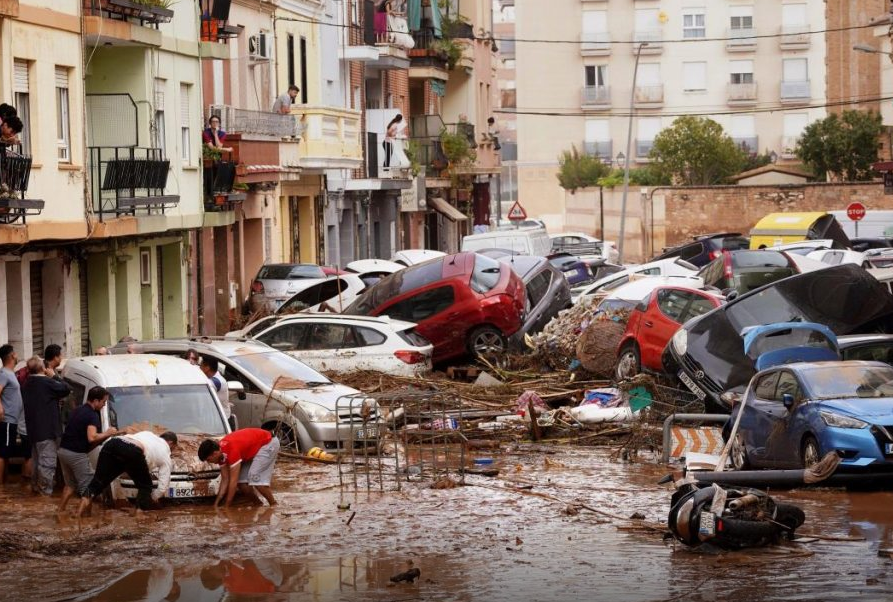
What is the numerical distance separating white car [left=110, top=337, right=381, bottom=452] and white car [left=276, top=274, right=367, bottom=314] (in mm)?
10406

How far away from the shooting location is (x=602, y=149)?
321 ft

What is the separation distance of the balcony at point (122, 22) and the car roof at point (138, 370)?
30.9 feet

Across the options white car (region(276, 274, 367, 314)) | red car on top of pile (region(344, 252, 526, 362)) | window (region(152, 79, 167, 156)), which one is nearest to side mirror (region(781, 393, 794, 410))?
red car on top of pile (region(344, 252, 526, 362))

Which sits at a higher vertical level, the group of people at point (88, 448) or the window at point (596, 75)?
the window at point (596, 75)

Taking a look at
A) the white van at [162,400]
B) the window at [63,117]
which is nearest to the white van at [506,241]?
the window at [63,117]

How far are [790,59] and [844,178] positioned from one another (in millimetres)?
16073

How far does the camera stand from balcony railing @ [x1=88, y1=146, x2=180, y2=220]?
26953 mm

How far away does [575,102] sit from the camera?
97938 mm

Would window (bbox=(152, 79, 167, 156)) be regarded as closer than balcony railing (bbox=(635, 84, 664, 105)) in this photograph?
Yes

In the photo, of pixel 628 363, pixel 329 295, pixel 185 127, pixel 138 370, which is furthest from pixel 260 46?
pixel 138 370

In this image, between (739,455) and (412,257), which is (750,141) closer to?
(412,257)

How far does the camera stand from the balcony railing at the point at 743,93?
9562 centimetres

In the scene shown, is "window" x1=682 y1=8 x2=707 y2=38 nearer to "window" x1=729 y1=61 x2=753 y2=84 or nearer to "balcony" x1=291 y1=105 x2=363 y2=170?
"window" x1=729 y1=61 x2=753 y2=84

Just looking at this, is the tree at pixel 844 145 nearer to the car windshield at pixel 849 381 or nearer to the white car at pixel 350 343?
the white car at pixel 350 343
